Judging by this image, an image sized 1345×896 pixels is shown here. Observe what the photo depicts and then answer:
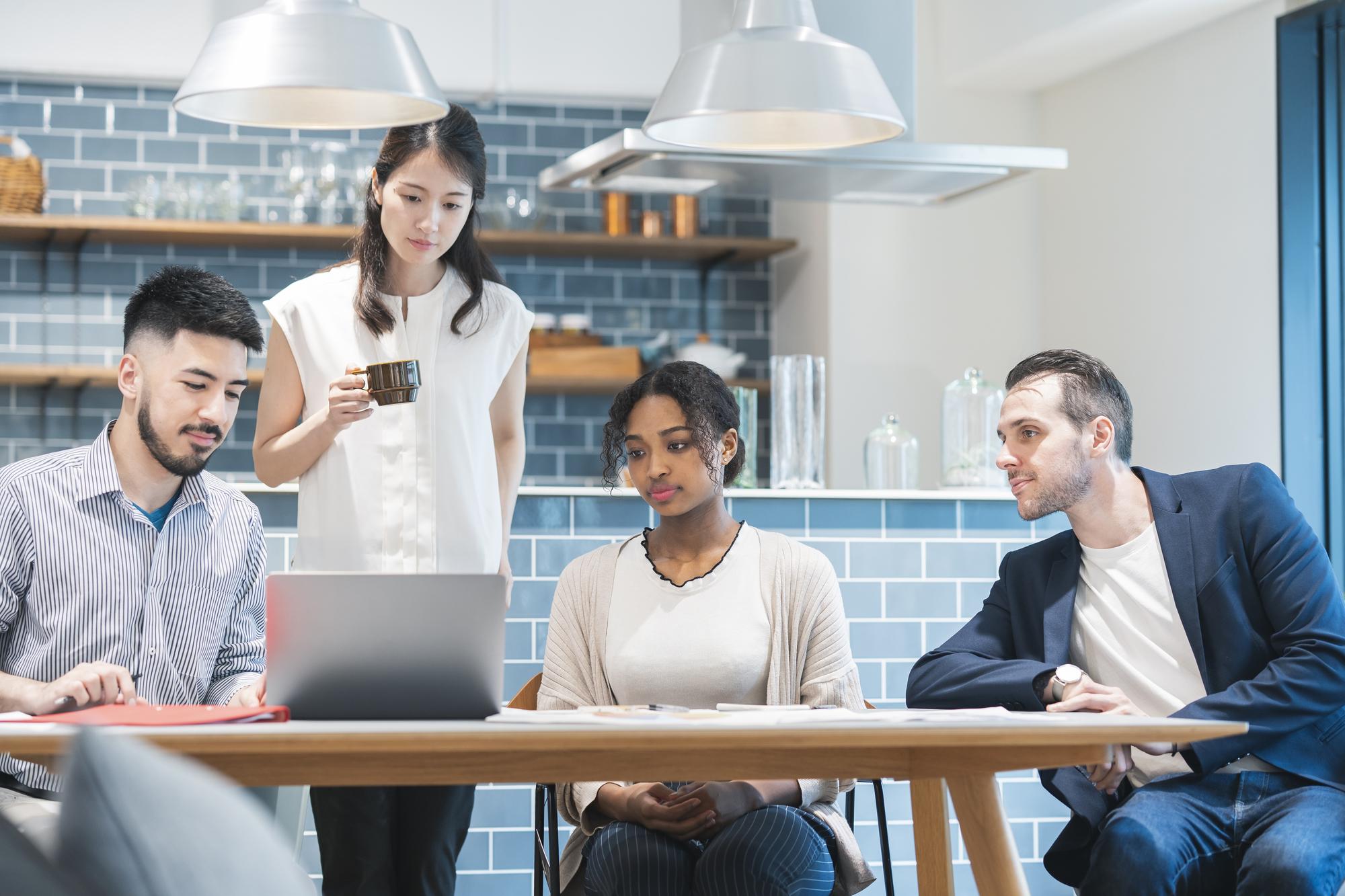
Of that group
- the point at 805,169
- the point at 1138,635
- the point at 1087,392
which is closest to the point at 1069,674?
the point at 1138,635

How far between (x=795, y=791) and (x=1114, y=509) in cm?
67

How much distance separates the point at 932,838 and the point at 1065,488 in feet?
1.95

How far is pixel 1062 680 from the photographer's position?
2086 millimetres

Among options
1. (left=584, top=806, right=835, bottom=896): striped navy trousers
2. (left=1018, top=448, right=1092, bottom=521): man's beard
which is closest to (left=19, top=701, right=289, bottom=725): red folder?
(left=584, top=806, right=835, bottom=896): striped navy trousers

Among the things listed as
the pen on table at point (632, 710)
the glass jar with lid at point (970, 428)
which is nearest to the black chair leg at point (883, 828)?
the pen on table at point (632, 710)

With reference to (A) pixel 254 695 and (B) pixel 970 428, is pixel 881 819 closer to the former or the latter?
(A) pixel 254 695

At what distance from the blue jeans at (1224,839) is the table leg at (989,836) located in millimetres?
215

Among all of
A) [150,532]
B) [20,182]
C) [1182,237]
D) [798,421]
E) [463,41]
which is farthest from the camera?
[463,41]

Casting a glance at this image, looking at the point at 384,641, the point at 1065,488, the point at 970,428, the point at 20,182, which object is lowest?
the point at 384,641

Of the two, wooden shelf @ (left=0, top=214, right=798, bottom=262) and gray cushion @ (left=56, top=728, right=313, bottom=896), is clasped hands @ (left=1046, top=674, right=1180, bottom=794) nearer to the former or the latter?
gray cushion @ (left=56, top=728, right=313, bottom=896)

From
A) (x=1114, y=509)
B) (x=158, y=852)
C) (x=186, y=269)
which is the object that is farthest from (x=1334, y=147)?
(x=158, y=852)

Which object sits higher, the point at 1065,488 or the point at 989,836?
the point at 1065,488

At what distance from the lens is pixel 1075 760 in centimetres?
168

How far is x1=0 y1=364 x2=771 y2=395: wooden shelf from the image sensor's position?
4.74 m
